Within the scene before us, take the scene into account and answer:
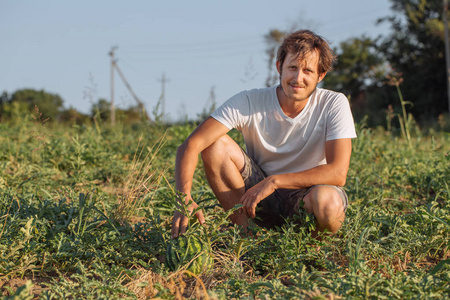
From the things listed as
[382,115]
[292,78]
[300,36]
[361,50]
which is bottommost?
[382,115]

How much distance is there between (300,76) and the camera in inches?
126

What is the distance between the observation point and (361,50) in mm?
33031

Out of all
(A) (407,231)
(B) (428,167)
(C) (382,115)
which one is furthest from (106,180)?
(C) (382,115)

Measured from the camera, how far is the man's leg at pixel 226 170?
3.24 meters

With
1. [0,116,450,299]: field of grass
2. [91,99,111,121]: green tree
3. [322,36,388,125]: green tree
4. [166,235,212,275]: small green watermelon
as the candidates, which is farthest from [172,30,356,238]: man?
[322,36,388,125]: green tree

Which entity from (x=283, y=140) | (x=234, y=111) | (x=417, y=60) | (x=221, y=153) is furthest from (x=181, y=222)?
(x=417, y=60)

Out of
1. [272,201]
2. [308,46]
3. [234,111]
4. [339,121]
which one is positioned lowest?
[272,201]

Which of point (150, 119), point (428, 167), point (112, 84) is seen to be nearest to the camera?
point (428, 167)

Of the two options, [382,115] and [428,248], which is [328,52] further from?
[382,115]

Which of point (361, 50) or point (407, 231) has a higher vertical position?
point (361, 50)

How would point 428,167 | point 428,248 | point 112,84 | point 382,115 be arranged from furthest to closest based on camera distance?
point 112,84, point 382,115, point 428,167, point 428,248

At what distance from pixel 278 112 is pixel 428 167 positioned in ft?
7.74

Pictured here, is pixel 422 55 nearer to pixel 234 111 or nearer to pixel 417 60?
pixel 417 60

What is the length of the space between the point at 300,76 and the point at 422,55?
23.4 meters
